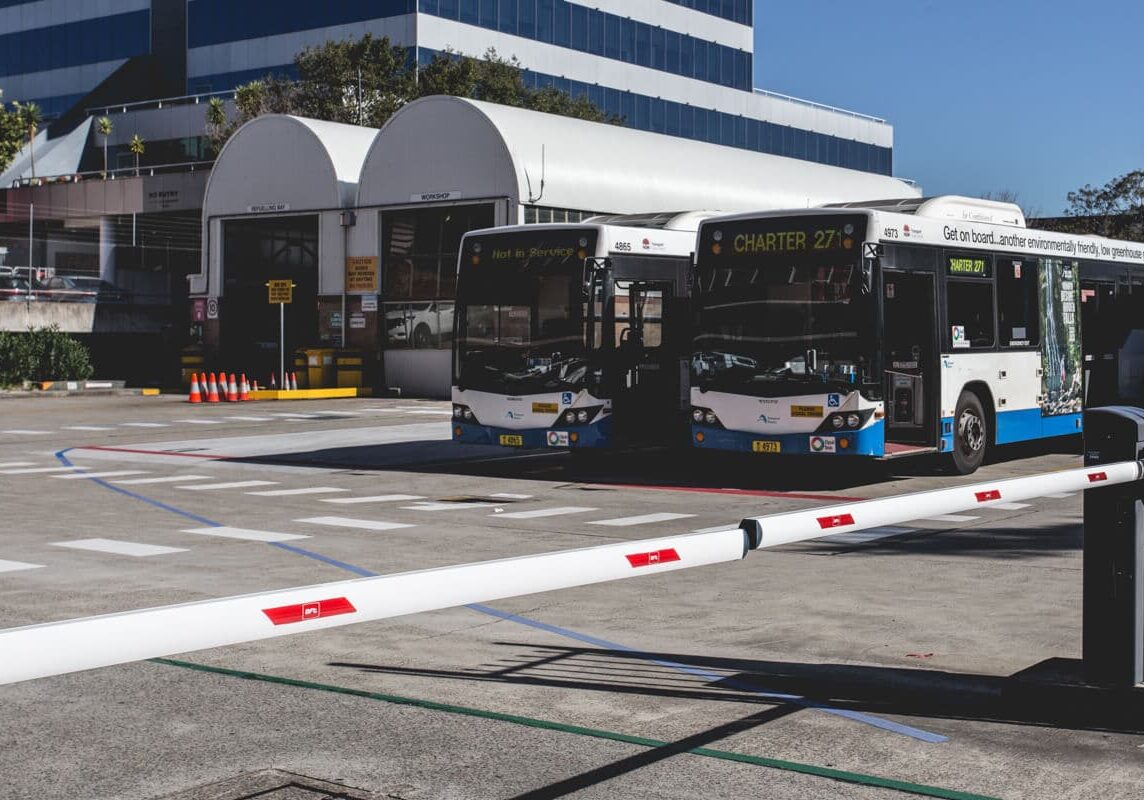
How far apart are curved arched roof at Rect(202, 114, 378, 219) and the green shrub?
6741 millimetres

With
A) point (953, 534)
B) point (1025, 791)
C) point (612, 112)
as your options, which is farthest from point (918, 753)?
point (612, 112)

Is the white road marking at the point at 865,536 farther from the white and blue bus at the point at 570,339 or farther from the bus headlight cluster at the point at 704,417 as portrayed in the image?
the white and blue bus at the point at 570,339

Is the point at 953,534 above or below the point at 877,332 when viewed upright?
below

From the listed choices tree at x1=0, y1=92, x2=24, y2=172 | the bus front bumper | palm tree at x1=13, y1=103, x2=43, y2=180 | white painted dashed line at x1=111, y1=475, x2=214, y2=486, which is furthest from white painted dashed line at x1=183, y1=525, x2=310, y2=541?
palm tree at x1=13, y1=103, x2=43, y2=180

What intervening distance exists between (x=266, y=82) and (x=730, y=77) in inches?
1147

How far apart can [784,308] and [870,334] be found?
106 cm

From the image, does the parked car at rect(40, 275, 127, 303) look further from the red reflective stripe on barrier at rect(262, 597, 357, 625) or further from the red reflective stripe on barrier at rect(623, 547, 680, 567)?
the red reflective stripe on barrier at rect(262, 597, 357, 625)

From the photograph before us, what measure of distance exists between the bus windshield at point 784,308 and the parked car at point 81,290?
111 feet

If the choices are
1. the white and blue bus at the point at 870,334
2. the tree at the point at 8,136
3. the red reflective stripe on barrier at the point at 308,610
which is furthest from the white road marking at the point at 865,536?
the tree at the point at 8,136

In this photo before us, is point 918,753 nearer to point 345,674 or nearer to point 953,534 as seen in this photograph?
point 345,674

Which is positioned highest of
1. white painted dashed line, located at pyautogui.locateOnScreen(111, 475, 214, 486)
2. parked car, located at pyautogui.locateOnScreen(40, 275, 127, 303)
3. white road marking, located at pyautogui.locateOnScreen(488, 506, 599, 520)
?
parked car, located at pyautogui.locateOnScreen(40, 275, 127, 303)

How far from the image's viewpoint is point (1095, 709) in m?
6.29

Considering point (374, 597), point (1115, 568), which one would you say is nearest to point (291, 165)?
point (1115, 568)

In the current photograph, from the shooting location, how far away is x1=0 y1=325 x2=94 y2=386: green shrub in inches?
1651
